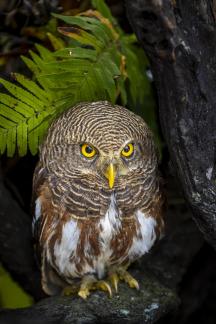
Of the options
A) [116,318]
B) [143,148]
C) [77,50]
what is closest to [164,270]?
[116,318]

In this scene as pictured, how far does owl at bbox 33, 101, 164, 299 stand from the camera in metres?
2.79

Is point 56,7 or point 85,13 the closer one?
point 85,13

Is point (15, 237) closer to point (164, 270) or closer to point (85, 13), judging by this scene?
point (164, 270)

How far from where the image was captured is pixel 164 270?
385 centimetres

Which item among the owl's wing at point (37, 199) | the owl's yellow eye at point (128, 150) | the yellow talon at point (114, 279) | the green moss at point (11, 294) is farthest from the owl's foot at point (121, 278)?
the green moss at point (11, 294)

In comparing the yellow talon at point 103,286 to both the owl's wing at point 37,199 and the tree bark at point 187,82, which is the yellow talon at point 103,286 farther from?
the tree bark at point 187,82

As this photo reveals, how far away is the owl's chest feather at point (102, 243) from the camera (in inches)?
116

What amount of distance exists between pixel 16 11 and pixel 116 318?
186 cm

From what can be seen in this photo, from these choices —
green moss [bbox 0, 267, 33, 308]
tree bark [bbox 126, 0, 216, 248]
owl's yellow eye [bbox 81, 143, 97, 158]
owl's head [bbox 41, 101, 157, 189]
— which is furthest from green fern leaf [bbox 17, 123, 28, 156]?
green moss [bbox 0, 267, 33, 308]

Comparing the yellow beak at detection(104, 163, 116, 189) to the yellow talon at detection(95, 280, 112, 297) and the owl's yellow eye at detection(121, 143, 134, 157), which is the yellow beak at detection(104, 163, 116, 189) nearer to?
the owl's yellow eye at detection(121, 143, 134, 157)

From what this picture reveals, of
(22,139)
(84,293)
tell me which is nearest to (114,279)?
(84,293)

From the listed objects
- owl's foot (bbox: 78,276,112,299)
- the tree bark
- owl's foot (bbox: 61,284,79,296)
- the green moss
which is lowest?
the green moss

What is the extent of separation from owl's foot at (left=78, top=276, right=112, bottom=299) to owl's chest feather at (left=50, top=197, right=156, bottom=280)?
44mm

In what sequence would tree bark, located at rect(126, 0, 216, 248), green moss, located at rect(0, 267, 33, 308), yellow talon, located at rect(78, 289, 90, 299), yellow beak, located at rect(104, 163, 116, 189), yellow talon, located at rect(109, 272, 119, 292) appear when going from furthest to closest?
1. green moss, located at rect(0, 267, 33, 308)
2. yellow talon, located at rect(109, 272, 119, 292)
3. yellow talon, located at rect(78, 289, 90, 299)
4. yellow beak, located at rect(104, 163, 116, 189)
5. tree bark, located at rect(126, 0, 216, 248)
